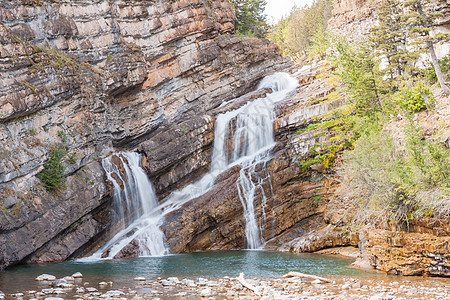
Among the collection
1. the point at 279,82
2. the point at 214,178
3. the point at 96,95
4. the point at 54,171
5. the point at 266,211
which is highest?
the point at 96,95

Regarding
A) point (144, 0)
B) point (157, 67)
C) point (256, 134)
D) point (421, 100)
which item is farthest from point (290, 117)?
point (144, 0)

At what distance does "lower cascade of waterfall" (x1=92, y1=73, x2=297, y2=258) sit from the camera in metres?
27.5

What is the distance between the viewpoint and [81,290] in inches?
531

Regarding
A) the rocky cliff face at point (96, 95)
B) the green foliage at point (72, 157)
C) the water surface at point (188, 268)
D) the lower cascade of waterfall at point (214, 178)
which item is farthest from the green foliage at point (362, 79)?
the green foliage at point (72, 157)

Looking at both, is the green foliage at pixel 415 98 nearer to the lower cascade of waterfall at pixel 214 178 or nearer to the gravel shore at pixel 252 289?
the lower cascade of waterfall at pixel 214 178

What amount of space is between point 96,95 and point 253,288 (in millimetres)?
23605

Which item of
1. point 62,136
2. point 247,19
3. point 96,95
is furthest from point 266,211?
point 247,19

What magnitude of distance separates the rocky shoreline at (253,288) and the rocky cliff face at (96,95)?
9914 mm

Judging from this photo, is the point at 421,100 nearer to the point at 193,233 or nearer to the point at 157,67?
the point at 193,233

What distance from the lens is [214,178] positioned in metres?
31.7

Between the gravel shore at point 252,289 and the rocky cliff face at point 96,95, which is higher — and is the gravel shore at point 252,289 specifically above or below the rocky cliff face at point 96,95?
below

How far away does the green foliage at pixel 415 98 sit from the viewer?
24.6 m

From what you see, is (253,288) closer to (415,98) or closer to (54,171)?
(415,98)

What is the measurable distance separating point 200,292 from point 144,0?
107 feet
